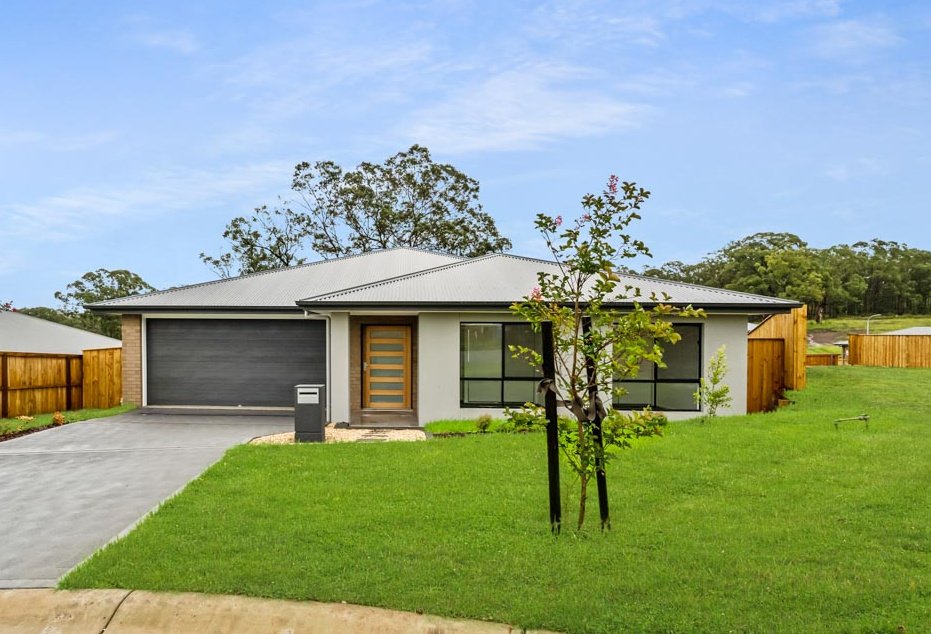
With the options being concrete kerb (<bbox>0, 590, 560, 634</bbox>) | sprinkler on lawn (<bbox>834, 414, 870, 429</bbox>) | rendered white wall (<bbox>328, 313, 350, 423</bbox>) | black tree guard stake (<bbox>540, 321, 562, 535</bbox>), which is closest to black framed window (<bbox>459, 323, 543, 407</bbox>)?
rendered white wall (<bbox>328, 313, 350, 423</bbox>)

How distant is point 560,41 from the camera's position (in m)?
14.0

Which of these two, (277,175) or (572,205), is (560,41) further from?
(277,175)

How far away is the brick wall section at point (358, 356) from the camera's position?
47.2 feet

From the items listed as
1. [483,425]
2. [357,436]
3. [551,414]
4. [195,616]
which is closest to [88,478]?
[357,436]

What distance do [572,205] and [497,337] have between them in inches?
329

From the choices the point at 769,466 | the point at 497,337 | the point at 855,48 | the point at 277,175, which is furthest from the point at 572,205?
the point at 277,175

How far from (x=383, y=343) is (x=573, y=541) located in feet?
32.4

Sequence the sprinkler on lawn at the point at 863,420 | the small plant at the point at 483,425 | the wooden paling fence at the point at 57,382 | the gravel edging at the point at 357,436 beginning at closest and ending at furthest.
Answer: the sprinkler on lawn at the point at 863,420 → the gravel edging at the point at 357,436 → the small plant at the point at 483,425 → the wooden paling fence at the point at 57,382

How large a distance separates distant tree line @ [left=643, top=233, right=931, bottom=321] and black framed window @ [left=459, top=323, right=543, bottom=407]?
55779 millimetres

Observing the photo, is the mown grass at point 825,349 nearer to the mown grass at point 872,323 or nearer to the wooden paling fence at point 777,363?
the mown grass at point 872,323

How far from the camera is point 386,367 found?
15.1 metres

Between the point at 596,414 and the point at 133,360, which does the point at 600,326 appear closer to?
the point at 596,414

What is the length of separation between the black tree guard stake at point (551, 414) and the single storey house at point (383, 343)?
7.38 metres

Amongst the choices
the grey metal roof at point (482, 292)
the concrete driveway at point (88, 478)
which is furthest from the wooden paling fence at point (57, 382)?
the grey metal roof at point (482, 292)
